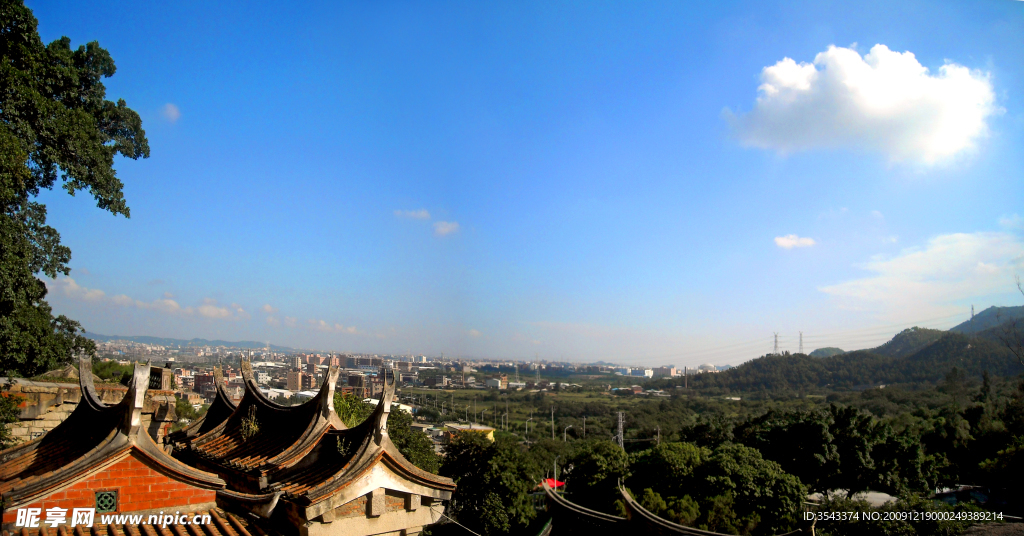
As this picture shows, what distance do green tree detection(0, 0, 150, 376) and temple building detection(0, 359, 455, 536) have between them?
5733 mm

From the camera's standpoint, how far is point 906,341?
117 metres

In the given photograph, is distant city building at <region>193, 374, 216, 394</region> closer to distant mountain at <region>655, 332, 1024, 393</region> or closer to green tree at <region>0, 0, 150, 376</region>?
green tree at <region>0, 0, 150, 376</region>

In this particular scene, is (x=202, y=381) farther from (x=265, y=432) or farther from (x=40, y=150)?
(x=265, y=432)

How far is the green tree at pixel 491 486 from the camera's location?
22484 millimetres

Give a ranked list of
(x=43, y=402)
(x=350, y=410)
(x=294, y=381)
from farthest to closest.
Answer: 1. (x=294, y=381)
2. (x=350, y=410)
3. (x=43, y=402)

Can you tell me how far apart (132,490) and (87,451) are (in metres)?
1.27

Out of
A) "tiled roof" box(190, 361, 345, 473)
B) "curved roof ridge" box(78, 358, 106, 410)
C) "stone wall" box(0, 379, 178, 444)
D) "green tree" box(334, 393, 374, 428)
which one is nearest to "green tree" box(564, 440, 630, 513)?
"green tree" box(334, 393, 374, 428)

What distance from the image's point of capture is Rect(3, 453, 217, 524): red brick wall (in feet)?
19.0

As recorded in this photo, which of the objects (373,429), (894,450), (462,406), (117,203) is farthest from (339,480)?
(462,406)

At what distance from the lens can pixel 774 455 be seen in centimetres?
2602

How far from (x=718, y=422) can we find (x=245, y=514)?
3725 centimetres

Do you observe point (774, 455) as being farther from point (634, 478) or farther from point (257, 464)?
point (257, 464)

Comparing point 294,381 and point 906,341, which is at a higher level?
point 906,341

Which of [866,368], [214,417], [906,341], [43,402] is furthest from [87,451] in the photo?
[906,341]
